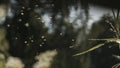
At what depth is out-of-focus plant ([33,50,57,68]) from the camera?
4.00 ft

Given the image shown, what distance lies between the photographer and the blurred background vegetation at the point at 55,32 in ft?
3.99

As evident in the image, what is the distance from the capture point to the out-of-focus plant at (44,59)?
1.22m

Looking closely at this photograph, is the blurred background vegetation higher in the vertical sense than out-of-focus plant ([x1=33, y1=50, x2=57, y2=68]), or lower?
higher

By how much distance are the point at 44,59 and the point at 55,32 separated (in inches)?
6.3

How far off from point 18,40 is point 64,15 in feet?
0.96

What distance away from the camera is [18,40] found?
122cm

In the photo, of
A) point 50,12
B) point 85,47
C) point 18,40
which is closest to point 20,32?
point 18,40

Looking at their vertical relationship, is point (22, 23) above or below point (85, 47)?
above

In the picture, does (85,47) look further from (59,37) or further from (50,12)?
(50,12)

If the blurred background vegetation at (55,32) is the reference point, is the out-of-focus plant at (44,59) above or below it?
below

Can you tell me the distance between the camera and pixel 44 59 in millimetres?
1226

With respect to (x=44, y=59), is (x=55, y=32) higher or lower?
higher

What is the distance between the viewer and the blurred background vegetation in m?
1.21

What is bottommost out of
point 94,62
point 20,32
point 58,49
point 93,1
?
point 94,62
